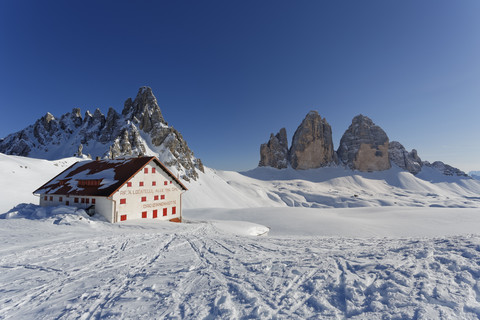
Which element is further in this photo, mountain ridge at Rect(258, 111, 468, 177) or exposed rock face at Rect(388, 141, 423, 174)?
exposed rock face at Rect(388, 141, 423, 174)

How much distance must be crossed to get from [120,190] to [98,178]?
3809mm

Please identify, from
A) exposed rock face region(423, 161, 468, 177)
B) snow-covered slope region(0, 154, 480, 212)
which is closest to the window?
snow-covered slope region(0, 154, 480, 212)

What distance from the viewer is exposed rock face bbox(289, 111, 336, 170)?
5202 inches

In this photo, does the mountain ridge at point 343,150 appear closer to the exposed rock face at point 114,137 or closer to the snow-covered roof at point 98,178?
the exposed rock face at point 114,137

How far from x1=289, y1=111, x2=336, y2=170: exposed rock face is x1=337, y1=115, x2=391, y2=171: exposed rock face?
15.1 m

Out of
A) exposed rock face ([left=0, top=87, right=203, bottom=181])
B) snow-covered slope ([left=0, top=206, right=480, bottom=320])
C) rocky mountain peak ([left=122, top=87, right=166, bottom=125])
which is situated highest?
rocky mountain peak ([left=122, top=87, right=166, bottom=125])

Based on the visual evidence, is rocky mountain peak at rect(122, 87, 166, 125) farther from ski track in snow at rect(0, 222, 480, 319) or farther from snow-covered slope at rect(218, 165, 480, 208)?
ski track in snow at rect(0, 222, 480, 319)

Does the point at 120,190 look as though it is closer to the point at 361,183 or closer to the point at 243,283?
the point at 243,283

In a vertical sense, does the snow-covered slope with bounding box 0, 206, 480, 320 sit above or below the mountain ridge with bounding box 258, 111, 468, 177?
below

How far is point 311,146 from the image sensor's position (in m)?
133

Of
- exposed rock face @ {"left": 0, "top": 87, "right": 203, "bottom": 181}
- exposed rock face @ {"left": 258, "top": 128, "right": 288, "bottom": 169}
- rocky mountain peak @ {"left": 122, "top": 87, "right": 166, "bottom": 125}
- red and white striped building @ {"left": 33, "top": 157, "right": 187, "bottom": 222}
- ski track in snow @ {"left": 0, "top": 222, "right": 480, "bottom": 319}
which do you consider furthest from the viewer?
exposed rock face @ {"left": 258, "top": 128, "right": 288, "bottom": 169}

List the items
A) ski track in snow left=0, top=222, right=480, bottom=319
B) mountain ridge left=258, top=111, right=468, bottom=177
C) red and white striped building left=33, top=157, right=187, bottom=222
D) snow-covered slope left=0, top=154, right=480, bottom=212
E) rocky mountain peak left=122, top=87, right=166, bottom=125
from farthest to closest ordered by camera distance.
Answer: mountain ridge left=258, top=111, right=468, bottom=177, rocky mountain peak left=122, top=87, right=166, bottom=125, snow-covered slope left=0, top=154, right=480, bottom=212, red and white striped building left=33, top=157, right=187, bottom=222, ski track in snow left=0, top=222, right=480, bottom=319

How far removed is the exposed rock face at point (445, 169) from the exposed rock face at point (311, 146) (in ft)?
Result: 267

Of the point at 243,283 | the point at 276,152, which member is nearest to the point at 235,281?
the point at 243,283
